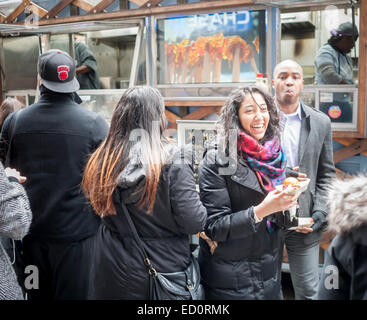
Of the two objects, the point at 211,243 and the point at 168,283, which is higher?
the point at 211,243

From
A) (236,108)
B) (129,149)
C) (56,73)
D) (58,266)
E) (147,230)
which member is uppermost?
(56,73)

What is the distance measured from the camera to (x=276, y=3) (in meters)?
3.42

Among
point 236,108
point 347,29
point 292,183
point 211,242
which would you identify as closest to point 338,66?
point 347,29

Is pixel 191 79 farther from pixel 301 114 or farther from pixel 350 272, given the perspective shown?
pixel 350 272

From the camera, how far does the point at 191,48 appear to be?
3924mm

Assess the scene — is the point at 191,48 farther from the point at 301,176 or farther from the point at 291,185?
the point at 291,185

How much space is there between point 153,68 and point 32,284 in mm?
2422

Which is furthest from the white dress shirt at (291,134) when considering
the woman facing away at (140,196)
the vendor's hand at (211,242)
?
the woman facing away at (140,196)

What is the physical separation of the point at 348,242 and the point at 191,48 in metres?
2.92

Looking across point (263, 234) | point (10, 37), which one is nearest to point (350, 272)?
point (263, 234)

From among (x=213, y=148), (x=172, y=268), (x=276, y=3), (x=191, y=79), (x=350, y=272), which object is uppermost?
(x=276, y=3)

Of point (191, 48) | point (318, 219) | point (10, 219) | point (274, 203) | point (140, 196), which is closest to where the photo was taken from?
point (10, 219)

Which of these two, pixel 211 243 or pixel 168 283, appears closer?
pixel 168 283

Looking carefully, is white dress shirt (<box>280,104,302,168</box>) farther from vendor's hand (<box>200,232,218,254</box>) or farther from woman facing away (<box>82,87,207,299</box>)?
woman facing away (<box>82,87,207,299</box>)
